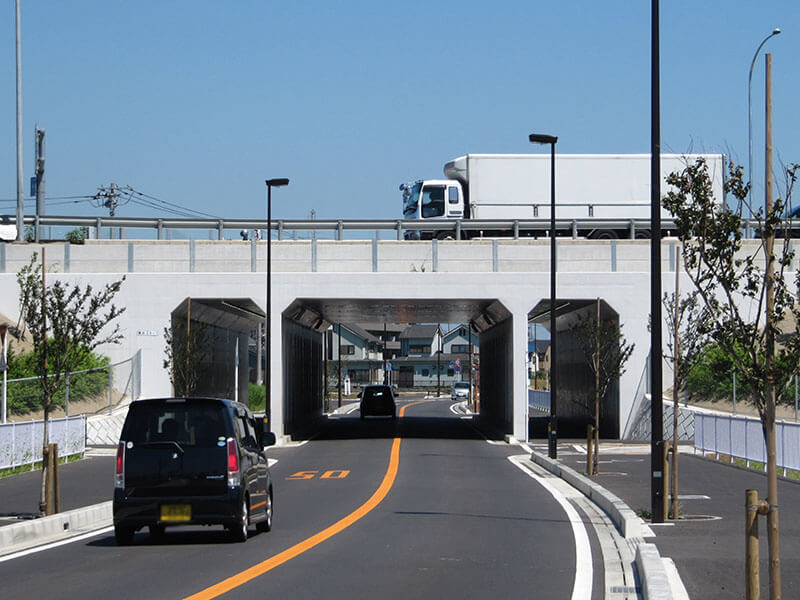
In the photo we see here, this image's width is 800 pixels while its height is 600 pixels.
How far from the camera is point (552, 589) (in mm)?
10930

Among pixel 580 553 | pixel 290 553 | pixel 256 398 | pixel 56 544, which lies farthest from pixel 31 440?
pixel 256 398

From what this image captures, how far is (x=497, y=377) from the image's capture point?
55.4 m

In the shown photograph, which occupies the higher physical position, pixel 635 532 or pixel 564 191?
pixel 564 191

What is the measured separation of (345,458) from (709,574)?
934 inches

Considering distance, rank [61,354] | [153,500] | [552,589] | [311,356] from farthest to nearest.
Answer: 1. [311,356]
2. [61,354]
3. [153,500]
4. [552,589]

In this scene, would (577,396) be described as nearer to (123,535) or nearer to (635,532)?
(635,532)

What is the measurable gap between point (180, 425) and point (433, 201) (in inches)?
1492

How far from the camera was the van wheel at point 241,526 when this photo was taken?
1454 centimetres

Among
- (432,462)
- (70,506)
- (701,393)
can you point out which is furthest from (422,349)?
(70,506)

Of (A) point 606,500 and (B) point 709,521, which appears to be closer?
(B) point 709,521

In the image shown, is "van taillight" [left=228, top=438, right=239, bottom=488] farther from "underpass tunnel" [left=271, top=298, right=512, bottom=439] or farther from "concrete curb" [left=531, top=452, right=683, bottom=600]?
"underpass tunnel" [left=271, top=298, right=512, bottom=439]

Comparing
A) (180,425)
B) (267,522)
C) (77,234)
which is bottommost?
(267,522)

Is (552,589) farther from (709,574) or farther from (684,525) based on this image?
(684,525)

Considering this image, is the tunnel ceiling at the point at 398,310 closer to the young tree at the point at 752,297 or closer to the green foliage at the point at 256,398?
the green foliage at the point at 256,398
